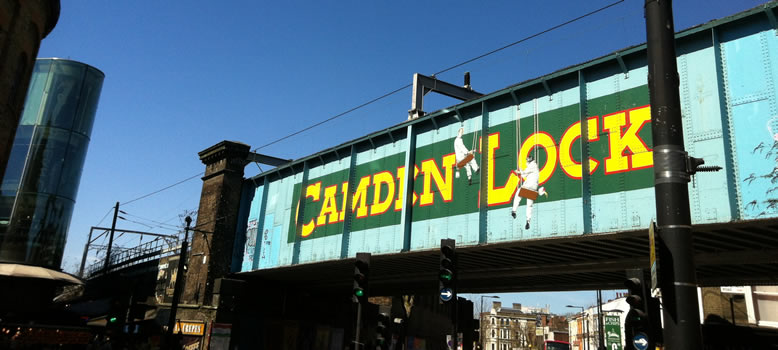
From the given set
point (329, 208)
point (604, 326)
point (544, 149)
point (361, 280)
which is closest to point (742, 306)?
point (604, 326)

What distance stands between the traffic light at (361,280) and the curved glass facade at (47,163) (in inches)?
1218

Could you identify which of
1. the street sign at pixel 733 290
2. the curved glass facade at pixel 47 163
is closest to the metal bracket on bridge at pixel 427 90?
the street sign at pixel 733 290

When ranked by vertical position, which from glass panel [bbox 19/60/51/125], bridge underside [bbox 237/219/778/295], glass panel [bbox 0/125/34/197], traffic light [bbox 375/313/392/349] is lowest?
traffic light [bbox 375/313/392/349]

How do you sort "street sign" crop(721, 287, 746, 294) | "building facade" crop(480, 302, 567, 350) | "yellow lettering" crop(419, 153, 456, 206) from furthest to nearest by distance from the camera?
1. "building facade" crop(480, 302, 567, 350)
2. "street sign" crop(721, 287, 746, 294)
3. "yellow lettering" crop(419, 153, 456, 206)

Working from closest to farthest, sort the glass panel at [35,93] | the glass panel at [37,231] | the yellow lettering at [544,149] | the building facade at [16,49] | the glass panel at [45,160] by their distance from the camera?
1. the yellow lettering at [544,149]
2. the building facade at [16,49]
3. the glass panel at [37,231]
4. the glass panel at [45,160]
5. the glass panel at [35,93]

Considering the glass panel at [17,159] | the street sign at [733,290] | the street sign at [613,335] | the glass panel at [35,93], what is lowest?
the street sign at [613,335]

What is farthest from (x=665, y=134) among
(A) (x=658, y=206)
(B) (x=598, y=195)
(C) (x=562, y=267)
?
(C) (x=562, y=267)

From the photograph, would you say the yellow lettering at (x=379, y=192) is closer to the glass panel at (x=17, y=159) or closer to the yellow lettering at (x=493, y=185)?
the yellow lettering at (x=493, y=185)

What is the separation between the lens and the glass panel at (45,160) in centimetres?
3759

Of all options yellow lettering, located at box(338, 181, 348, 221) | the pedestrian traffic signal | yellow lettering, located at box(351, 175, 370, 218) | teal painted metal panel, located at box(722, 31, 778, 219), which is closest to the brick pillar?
yellow lettering, located at box(338, 181, 348, 221)

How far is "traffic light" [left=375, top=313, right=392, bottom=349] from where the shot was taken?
14492 millimetres

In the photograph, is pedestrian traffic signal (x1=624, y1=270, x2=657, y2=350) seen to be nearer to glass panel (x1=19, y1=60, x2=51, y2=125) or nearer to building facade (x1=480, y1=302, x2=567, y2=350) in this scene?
glass panel (x1=19, y1=60, x2=51, y2=125)

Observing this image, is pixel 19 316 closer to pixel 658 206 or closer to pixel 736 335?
pixel 658 206

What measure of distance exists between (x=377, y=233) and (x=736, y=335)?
2219 centimetres
